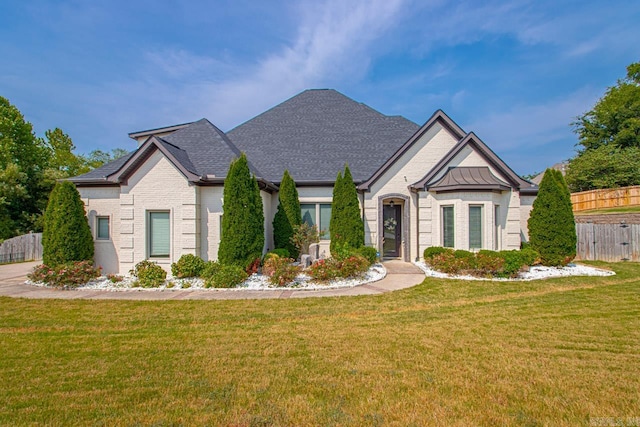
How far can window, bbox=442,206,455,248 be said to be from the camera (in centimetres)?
1263

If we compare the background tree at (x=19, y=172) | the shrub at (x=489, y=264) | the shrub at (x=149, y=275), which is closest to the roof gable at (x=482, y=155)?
the shrub at (x=489, y=264)

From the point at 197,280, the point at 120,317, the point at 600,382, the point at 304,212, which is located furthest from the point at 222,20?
the point at 600,382

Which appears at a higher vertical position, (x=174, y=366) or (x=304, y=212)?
(x=304, y=212)

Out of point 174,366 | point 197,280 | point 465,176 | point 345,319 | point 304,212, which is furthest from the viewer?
point 304,212

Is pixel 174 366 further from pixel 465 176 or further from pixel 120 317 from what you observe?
pixel 465 176

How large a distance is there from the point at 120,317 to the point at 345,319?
5072 mm

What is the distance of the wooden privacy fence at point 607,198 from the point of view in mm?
23906

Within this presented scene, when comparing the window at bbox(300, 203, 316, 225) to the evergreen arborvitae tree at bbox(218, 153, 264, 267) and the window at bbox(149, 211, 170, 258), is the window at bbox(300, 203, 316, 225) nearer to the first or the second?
the evergreen arborvitae tree at bbox(218, 153, 264, 267)

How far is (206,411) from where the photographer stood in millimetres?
3242

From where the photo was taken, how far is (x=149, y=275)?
32.7 feet

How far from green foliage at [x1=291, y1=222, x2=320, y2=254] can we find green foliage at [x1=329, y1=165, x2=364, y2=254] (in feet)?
2.79

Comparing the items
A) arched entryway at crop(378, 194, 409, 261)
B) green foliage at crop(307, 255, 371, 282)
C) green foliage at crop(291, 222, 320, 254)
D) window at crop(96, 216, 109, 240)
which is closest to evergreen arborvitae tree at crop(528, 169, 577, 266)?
arched entryway at crop(378, 194, 409, 261)

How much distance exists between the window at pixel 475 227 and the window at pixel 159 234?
11887mm

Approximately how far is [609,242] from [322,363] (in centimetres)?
1777
